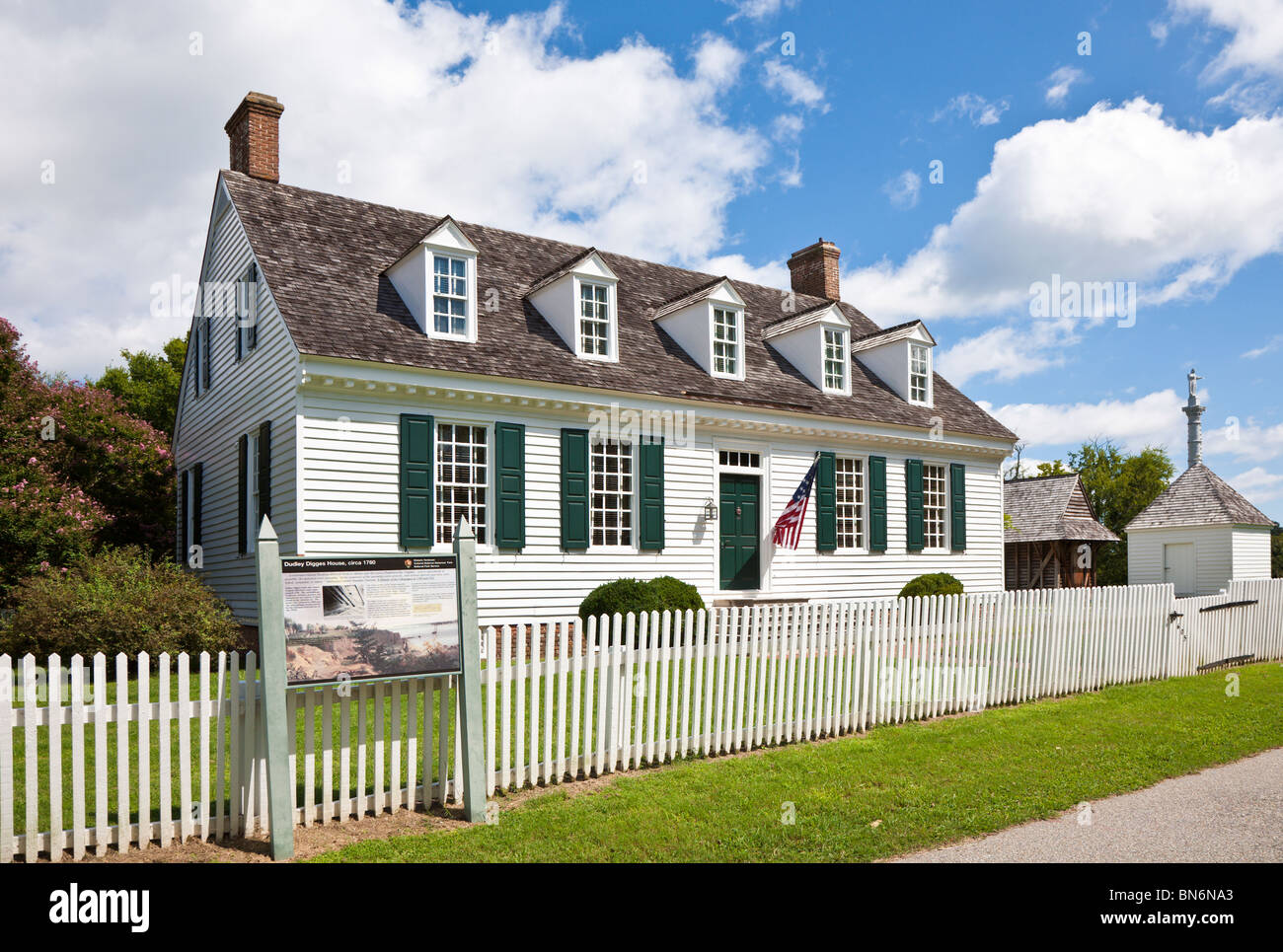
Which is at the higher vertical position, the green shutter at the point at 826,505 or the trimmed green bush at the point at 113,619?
the green shutter at the point at 826,505

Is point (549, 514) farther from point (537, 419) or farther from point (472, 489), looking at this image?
point (537, 419)

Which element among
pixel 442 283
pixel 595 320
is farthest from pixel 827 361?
pixel 442 283

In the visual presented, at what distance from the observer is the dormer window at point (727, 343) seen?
1772 centimetres

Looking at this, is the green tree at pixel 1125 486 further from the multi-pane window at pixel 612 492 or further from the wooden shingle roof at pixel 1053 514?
the multi-pane window at pixel 612 492

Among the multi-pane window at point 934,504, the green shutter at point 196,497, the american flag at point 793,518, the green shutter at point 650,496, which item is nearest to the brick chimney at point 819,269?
the multi-pane window at point 934,504

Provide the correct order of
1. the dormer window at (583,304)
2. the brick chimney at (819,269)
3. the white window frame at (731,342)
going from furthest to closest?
1. the brick chimney at (819,269)
2. the white window frame at (731,342)
3. the dormer window at (583,304)

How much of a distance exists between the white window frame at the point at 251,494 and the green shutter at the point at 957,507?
14042mm

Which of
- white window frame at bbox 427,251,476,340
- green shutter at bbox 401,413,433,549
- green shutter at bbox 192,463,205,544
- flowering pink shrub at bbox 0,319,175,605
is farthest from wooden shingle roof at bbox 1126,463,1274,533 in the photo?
flowering pink shrub at bbox 0,319,175,605

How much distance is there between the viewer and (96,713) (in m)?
5.31

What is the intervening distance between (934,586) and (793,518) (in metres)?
3.31

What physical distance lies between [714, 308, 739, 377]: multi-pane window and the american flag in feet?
8.31

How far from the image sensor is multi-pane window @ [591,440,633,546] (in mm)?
15500
